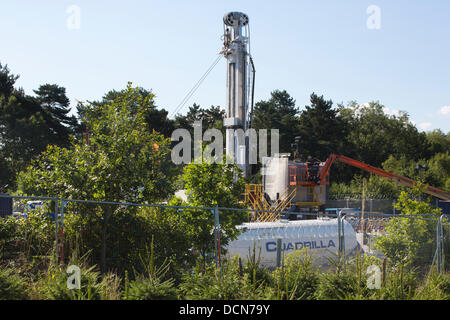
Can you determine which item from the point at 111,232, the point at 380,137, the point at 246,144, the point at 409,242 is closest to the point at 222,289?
the point at 111,232

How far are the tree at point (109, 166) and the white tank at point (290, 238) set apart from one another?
Result: 14.1 ft

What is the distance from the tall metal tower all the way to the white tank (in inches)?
596

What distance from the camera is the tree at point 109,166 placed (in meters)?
7.49

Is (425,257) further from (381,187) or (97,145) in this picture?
(381,187)

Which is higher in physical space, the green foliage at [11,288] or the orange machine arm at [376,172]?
the orange machine arm at [376,172]

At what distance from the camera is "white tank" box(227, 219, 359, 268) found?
12.1 m

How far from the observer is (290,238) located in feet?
43.2

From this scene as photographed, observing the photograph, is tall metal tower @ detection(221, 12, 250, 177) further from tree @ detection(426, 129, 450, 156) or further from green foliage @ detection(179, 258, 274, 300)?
tree @ detection(426, 129, 450, 156)

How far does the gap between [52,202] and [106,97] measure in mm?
54611

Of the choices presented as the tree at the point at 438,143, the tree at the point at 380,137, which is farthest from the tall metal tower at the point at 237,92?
the tree at the point at 438,143

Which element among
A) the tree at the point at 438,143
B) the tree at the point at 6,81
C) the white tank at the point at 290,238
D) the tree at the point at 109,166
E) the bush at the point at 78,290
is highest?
the tree at the point at 6,81

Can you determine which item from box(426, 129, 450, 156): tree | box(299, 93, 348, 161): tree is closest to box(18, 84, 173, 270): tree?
box(299, 93, 348, 161): tree

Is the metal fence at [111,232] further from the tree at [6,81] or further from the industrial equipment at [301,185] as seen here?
the tree at [6,81]
